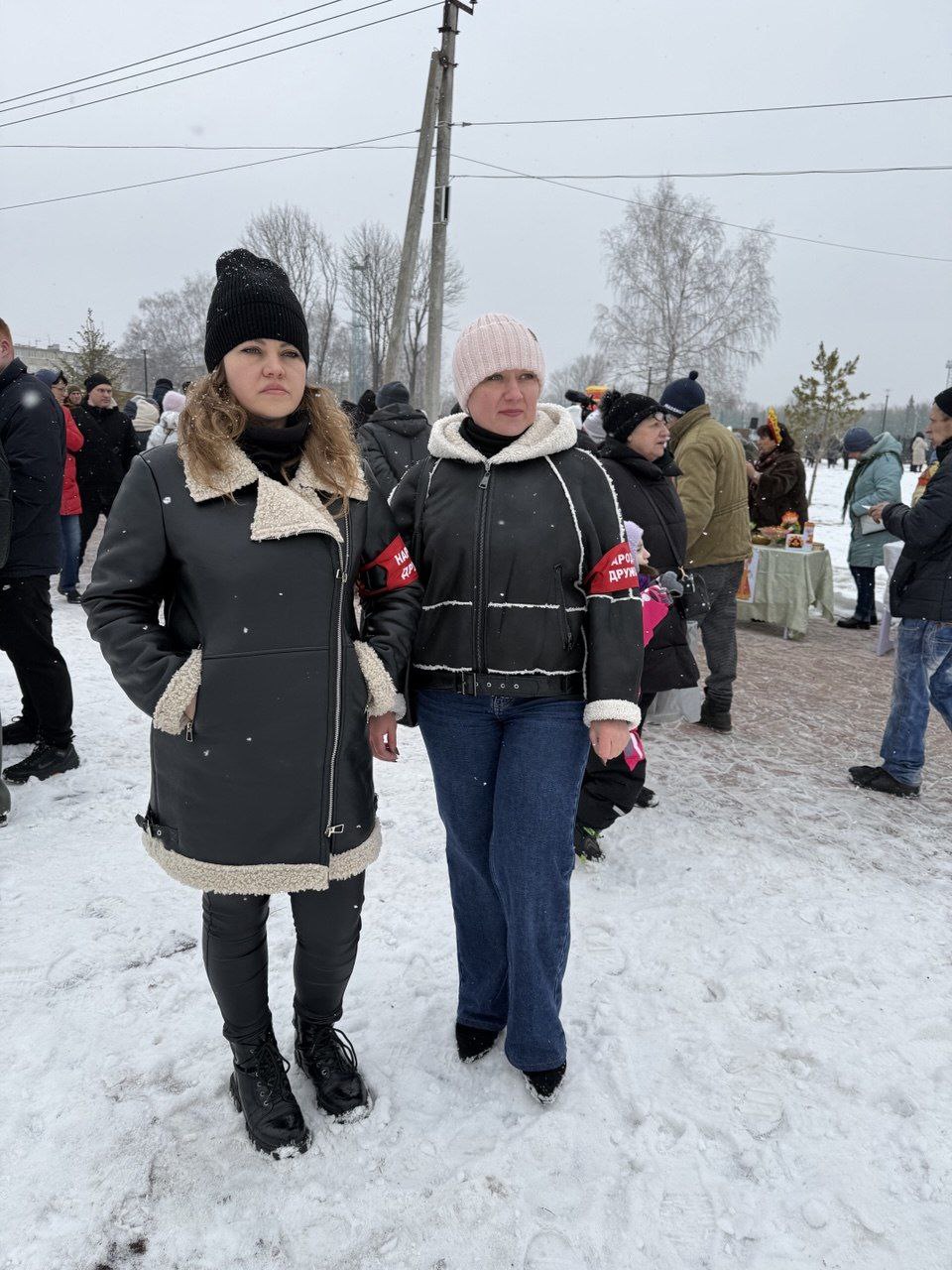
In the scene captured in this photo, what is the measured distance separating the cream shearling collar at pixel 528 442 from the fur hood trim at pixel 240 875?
1.04 metres

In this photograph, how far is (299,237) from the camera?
39531 millimetres

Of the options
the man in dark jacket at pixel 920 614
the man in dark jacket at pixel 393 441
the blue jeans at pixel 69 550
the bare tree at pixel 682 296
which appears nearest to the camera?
the man in dark jacket at pixel 920 614

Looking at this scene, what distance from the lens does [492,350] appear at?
A: 1.93m

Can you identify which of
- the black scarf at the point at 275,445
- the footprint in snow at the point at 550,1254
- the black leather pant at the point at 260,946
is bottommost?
the footprint in snow at the point at 550,1254

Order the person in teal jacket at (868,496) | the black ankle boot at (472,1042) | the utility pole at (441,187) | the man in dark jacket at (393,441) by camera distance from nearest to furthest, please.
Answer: the black ankle boot at (472,1042) < the man in dark jacket at (393,441) < the person in teal jacket at (868,496) < the utility pole at (441,187)

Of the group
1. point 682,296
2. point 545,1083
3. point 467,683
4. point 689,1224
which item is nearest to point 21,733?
point 467,683

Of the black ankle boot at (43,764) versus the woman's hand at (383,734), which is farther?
the black ankle boot at (43,764)

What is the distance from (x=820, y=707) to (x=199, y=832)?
5.10 m

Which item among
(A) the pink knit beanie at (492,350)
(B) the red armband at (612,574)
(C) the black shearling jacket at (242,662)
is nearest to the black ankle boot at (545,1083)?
(C) the black shearling jacket at (242,662)

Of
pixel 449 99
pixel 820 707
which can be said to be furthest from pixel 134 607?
pixel 449 99

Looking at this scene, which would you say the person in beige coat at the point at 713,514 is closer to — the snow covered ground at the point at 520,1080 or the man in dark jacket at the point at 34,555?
the snow covered ground at the point at 520,1080

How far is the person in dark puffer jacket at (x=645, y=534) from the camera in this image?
3242 mm

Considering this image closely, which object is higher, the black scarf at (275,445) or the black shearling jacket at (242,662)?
the black scarf at (275,445)

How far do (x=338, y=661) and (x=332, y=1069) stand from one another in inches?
45.6
